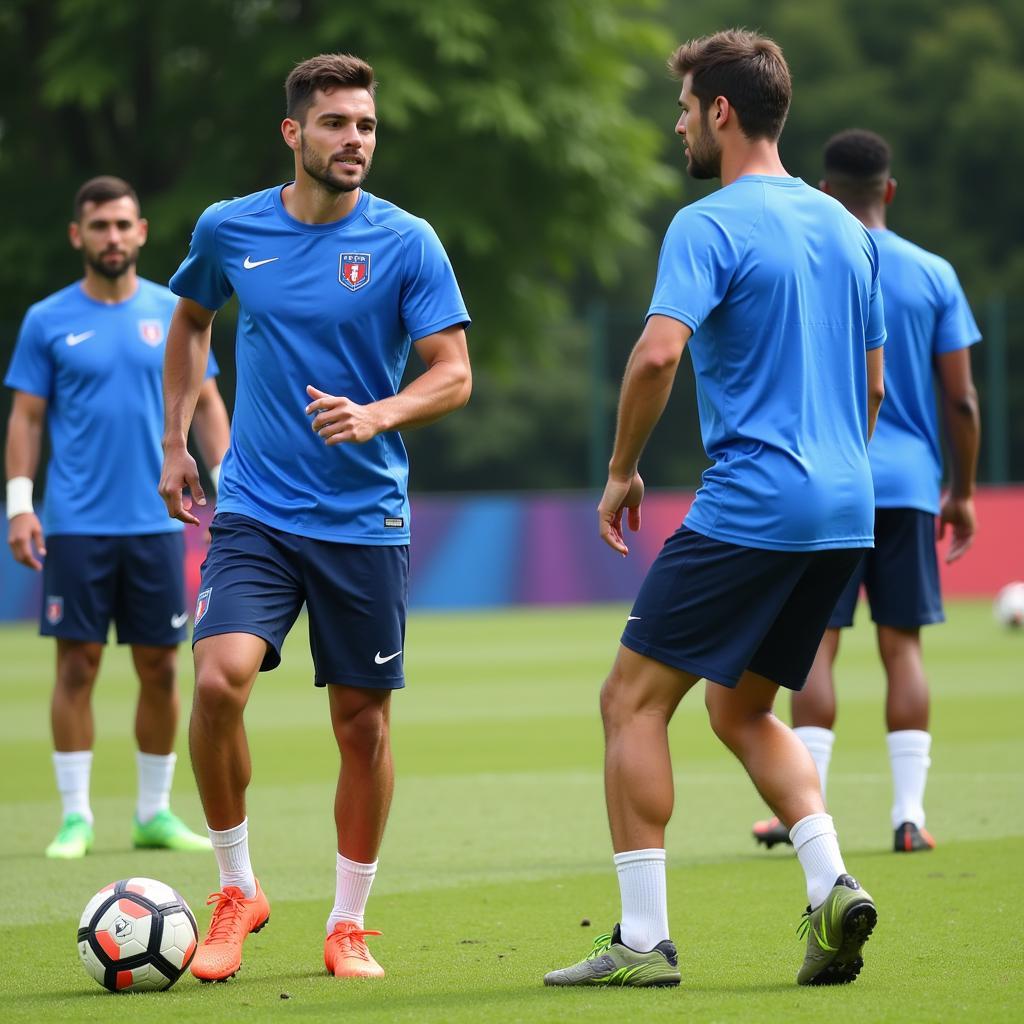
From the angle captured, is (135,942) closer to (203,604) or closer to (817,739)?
(203,604)

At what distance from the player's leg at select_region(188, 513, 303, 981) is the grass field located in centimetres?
17

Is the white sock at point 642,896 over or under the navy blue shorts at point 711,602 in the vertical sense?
under

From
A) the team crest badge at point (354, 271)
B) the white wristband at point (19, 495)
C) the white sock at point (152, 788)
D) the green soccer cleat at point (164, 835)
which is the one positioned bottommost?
the green soccer cleat at point (164, 835)

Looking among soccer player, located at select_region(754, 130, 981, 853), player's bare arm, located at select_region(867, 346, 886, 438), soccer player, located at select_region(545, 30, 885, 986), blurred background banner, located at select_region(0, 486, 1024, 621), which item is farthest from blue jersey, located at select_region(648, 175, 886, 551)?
blurred background banner, located at select_region(0, 486, 1024, 621)

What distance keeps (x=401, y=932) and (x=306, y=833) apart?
7.47 ft

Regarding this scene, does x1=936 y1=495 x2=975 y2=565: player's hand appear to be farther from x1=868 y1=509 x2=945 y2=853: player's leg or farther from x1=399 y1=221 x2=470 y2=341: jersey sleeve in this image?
x1=399 y1=221 x2=470 y2=341: jersey sleeve

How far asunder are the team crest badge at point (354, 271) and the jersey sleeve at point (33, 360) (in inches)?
124

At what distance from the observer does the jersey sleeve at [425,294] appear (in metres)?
5.53

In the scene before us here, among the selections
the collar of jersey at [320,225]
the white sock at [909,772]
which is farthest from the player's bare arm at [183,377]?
the white sock at [909,772]

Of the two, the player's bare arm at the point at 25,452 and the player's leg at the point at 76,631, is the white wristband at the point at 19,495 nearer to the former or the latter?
the player's bare arm at the point at 25,452

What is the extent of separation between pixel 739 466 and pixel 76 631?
158 inches

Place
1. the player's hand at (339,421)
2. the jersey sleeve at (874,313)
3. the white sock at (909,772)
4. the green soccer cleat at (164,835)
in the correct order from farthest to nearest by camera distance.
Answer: the green soccer cleat at (164,835), the white sock at (909,772), the jersey sleeve at (874,313), the player's hand at (339,421)

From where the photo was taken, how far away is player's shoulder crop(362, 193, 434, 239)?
5.59 metres

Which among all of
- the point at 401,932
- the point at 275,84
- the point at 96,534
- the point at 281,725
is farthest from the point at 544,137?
the point at 401,932
